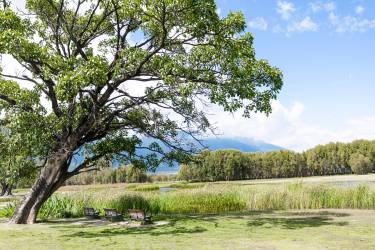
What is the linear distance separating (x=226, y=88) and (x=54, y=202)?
14.9 metres

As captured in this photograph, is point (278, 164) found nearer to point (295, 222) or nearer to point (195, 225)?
point (295, 222)

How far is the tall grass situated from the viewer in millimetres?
25578

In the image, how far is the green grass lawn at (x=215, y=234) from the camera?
1373 centimetres

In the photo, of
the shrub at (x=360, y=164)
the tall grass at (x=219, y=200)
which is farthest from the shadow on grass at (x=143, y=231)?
the shrub at (x=360, y=164)

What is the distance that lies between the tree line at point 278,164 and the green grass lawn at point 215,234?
11435 centimetres

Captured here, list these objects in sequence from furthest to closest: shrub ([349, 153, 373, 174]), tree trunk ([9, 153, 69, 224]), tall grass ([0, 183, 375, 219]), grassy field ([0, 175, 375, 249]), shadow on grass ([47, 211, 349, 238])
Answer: shrub ([349, 153, 373, 174]) < tall grass ([0, 183, 375, 219]) < tree trunk ([9, 153, 69, 224]) < shadow on grass ([47, 211, 349, 238]) < grassy field ([0, 175, 375, 249])

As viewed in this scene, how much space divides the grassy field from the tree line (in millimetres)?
105914

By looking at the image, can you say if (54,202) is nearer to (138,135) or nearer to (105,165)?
(105,165)

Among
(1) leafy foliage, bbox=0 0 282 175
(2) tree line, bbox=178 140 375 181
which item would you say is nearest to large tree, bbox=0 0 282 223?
(1) leafy foliage, bbox=0 0 282 175

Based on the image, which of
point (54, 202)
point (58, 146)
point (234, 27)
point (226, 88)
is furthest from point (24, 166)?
point (234, 27)

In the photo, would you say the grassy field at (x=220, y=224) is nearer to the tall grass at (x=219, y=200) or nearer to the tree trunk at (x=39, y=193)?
the tall grass at (x=219, y=200)

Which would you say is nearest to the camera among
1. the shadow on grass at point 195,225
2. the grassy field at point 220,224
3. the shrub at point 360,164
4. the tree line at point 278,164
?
the grassy field at point 220,224

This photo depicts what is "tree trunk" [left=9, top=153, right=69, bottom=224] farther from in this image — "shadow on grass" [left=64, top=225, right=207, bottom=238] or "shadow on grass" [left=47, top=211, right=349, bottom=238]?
"shadow on grass" [left=64, top=225, right=207, bottom=238]

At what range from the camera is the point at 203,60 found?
19.4 m
